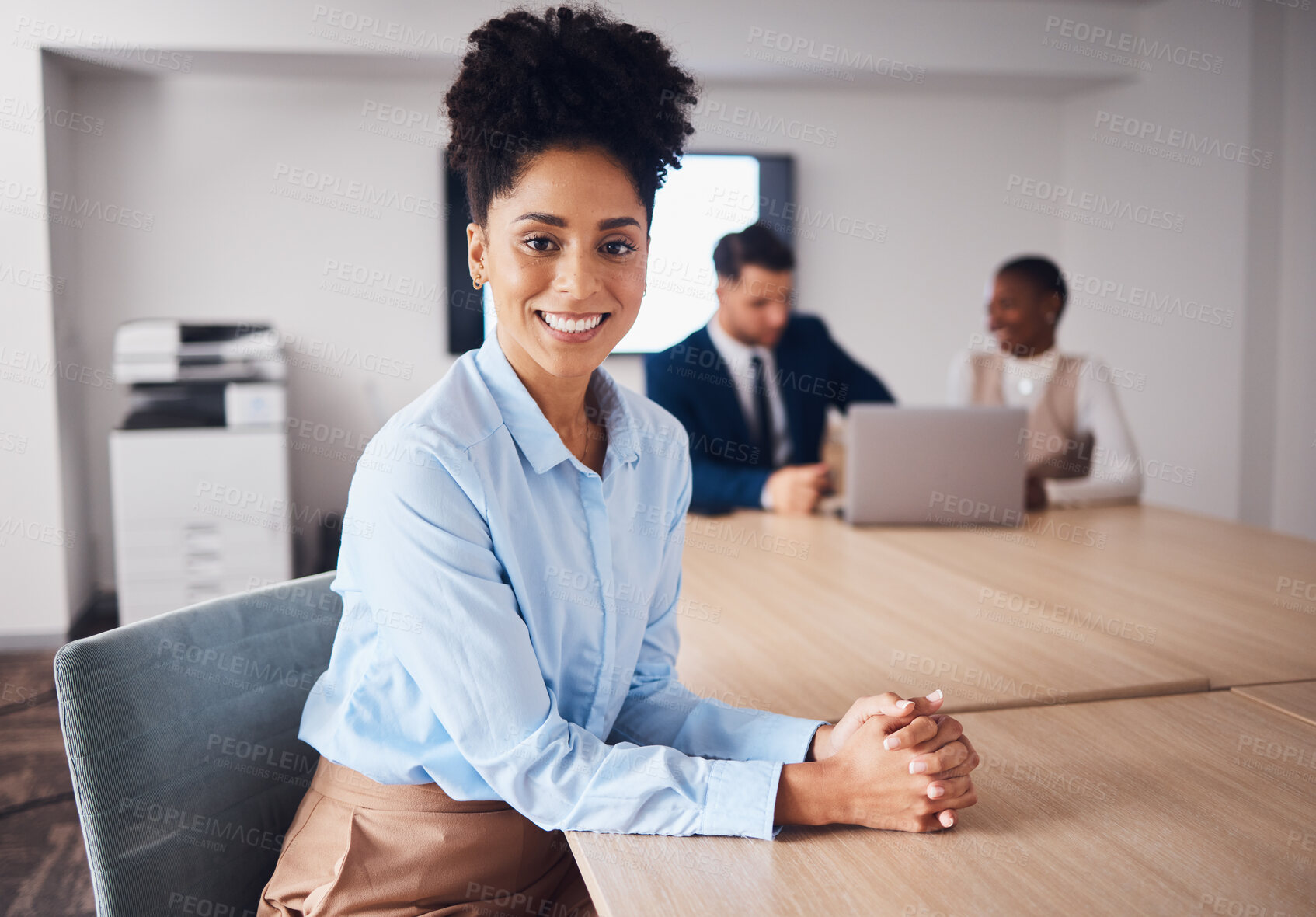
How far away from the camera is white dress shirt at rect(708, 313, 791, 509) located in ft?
9.86

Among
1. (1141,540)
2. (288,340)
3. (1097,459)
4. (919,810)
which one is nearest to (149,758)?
(919,810)

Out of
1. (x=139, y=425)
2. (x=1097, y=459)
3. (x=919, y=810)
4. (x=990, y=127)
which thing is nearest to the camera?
(x=919, y=810)

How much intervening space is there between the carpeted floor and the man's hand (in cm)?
176

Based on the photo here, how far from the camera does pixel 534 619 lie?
104 centimetres

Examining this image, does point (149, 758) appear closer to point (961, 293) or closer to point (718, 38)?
point (718, 38)

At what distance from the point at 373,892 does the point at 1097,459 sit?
2584 mm

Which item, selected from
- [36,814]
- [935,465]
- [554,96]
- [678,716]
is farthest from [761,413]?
[36,814]

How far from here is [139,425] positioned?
3768mm

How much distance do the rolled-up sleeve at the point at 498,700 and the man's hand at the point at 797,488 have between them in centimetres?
162

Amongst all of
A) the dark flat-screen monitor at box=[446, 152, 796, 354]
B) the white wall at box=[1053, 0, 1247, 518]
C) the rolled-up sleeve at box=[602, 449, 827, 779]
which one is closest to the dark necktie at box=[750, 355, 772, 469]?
the dark flat-screen monitor at box=[446, 152, 796, 354]

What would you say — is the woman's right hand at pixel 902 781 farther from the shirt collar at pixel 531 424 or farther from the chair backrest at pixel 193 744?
the chair backrest at pixel 193 744

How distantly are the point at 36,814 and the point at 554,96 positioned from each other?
2503 mm

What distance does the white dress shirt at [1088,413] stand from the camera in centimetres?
279

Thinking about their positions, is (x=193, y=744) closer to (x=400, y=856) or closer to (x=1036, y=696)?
(x=400, y=856)
